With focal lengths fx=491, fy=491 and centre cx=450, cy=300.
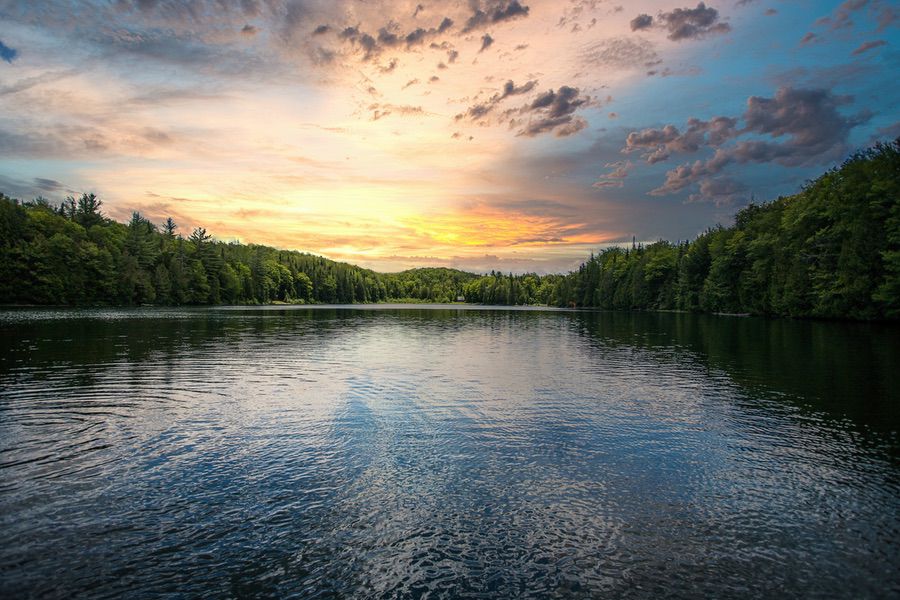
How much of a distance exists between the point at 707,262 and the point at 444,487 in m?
145

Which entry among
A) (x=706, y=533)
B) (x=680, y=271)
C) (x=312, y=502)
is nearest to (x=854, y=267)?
(x=680, y=271)

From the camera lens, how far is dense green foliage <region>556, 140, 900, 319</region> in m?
68.1

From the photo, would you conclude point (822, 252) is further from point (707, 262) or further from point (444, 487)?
point (444, 487)

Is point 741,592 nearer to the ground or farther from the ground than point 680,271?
nearer to the ground

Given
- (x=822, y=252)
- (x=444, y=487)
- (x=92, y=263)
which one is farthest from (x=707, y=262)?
(x=92, y=263)

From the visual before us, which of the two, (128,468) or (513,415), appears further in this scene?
(513,415)

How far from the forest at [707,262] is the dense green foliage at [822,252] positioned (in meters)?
0.20

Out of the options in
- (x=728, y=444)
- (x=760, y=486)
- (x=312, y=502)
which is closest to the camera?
(x=312, y=502)

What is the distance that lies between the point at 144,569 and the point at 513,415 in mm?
13847

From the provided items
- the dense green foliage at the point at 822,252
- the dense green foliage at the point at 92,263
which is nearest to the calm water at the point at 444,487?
the dense green foliage at the point at 822,252

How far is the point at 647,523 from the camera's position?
10516 millimetres

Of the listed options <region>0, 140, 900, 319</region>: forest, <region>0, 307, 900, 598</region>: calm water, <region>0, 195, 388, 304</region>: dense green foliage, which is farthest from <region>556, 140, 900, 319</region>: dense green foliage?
<region>0, 195, 388, 304</region>: dense green foliage

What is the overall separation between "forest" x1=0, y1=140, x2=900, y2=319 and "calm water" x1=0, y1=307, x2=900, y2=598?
57.9 m

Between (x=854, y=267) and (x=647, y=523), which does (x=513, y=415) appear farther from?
(x=854, y=267)
